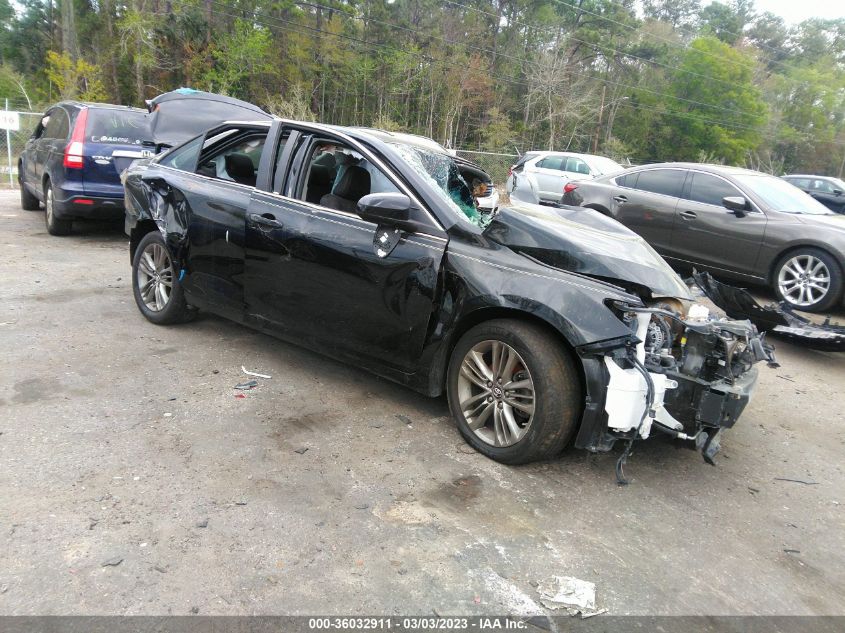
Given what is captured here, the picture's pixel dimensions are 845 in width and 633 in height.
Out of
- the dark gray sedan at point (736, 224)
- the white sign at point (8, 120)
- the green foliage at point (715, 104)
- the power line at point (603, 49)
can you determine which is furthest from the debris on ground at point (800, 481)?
the green foliage at point (715, 104)

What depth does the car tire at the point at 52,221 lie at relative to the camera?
28.0ft

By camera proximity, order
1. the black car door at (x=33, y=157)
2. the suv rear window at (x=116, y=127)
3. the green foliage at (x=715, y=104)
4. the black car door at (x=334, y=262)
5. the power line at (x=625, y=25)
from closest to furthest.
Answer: the black car door at (x=334, y=262) < the suv rear window at (x=116, y=127) < the black car door at (x=33, y=157) < the power line at (x=625, y=25) < the green foliage at (x=715, y=104)

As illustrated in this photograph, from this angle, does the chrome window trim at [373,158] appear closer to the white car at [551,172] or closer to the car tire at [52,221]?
the car tire at [52,221]

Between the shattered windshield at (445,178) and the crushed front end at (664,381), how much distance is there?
115 cm

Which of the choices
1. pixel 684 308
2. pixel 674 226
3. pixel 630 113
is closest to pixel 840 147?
pixel 630 113

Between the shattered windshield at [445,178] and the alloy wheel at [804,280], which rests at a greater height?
the shattered windshield at [445,178]

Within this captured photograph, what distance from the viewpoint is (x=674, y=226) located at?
813 cm

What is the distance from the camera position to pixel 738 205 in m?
7.52

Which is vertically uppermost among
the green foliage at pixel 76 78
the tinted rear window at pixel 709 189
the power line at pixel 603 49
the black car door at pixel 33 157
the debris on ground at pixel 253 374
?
the power line at pixel 603 49

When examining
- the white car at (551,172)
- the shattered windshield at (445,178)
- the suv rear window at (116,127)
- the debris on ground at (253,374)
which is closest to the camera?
the shattered windshield at (445,178)

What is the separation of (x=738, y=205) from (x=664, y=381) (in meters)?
5.44

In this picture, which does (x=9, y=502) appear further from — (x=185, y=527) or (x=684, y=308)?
(x=684, y=308)

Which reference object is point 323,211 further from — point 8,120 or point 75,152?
point 8,120

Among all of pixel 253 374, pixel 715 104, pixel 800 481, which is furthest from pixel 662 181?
pixel 715 104
